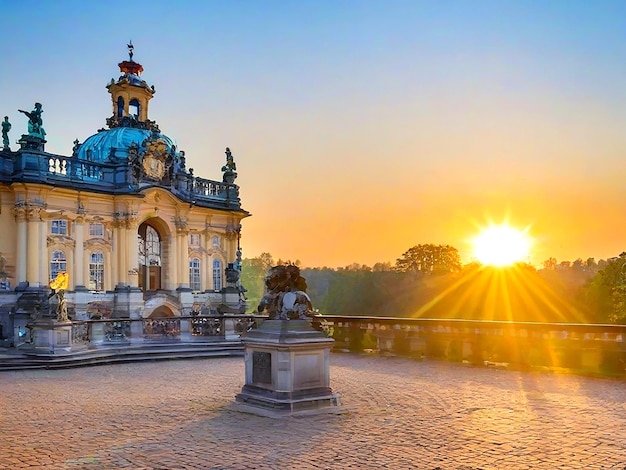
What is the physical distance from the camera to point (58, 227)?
37.2m

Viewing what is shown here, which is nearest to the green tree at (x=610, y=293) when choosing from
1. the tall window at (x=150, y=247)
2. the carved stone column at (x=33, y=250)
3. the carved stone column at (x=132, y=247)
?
the tall window at (x=150, y=247)

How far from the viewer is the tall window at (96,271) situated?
1522 inches

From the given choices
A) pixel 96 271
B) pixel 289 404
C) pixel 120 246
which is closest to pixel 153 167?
pixel 120 246

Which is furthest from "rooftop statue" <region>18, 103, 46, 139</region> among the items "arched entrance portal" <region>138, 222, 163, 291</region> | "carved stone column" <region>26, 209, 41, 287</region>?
"arched entrance portal" <region>138, 222, 163, 291</region>

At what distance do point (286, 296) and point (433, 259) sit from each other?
67395mm

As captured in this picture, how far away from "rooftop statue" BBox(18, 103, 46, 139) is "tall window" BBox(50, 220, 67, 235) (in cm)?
501

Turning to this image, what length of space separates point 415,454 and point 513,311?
175ft

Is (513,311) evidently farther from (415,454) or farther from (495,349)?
(415,454)

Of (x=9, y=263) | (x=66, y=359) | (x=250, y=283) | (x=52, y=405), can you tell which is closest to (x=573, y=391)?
(x=52, y=405)

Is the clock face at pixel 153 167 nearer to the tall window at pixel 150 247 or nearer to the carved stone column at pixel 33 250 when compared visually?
the tall window at pixel 150 247

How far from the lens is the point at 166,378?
17.5 m

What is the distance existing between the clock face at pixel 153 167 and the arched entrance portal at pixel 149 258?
3443 millimetres

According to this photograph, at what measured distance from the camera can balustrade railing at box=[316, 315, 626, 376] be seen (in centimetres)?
1683

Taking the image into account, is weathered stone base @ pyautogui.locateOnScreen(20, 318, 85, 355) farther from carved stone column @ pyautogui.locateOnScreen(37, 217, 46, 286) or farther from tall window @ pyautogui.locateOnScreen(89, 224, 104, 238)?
tall window @ pyautogui.locateOnScreen(89, 224, 104, 238)
